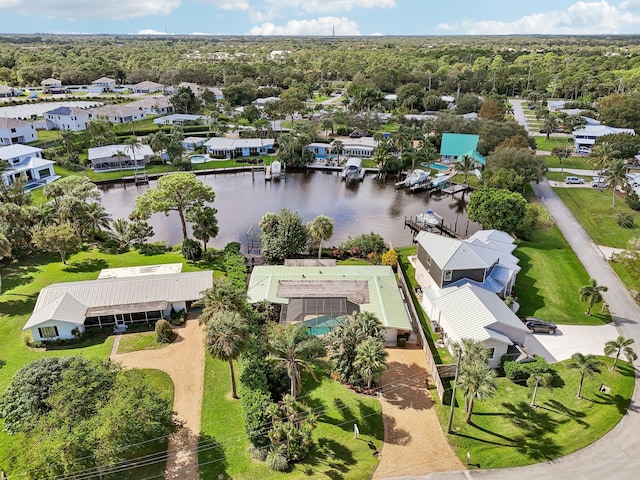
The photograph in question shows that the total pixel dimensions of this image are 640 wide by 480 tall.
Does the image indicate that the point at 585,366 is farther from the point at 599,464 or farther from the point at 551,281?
the point at 551,281

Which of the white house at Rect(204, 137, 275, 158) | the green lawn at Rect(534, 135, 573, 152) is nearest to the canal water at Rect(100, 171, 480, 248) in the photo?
the white house at Rect(204, 137, 275, 158)

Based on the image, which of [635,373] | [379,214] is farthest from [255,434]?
[379,214]

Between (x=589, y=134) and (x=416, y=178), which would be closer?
(x=416, y=178)

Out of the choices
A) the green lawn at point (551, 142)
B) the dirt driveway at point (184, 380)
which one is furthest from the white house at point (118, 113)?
the green lawn at point (551, 142)

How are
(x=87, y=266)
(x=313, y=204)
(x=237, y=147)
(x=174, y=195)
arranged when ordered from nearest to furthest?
(x=87, y=266), (x=174, y=195), (x=313, y=204), (x=237, y=147)

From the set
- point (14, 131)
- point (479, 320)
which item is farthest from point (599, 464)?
point (14, 131)

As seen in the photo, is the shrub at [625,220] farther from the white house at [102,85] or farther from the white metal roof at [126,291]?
the white house at [102,85]

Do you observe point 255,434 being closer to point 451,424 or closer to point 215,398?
point 215,398
